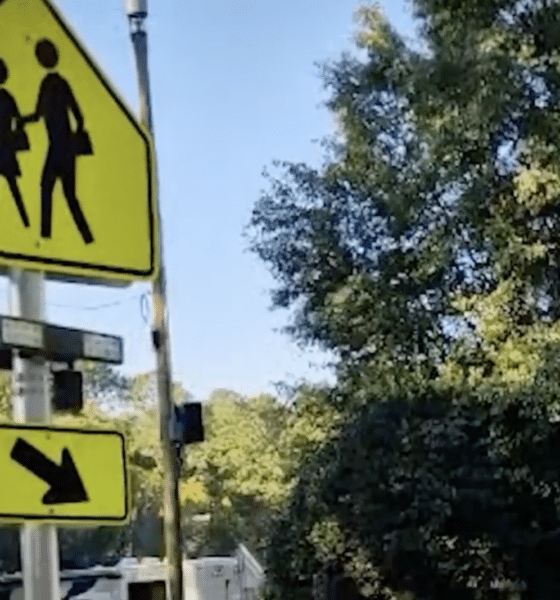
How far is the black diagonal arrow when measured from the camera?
2100mm

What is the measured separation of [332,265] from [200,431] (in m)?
6.05

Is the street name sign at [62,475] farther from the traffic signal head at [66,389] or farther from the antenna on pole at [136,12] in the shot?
the antenna on pole at [136,12]

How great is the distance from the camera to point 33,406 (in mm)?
2186

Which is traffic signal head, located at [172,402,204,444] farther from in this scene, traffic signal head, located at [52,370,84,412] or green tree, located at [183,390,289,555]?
green tree, located at [183,390,289,555]

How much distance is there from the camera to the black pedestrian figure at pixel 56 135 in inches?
84.5

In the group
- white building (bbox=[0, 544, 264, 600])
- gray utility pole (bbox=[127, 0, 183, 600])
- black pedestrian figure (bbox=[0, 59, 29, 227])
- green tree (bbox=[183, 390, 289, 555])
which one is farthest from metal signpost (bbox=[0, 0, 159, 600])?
green tree (bbox=[183, 390, 289, 555])

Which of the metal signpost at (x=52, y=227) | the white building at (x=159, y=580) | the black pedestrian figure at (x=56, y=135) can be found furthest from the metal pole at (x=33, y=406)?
the white building at (x=159, y=580)

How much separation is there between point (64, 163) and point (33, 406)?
1.27 ft

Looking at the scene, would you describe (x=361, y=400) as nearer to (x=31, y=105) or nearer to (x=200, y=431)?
(x=200, y=431)

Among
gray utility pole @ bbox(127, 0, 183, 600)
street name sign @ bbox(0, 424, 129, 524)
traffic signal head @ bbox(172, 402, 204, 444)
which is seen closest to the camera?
street name sign @ bbox(0, 424, 129, 524)

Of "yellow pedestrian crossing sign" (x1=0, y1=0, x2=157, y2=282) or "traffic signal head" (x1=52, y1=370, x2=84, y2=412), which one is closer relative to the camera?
"yellow pedestrian crossing sign" (x1=0, y1=0, x2=157, y2=282)

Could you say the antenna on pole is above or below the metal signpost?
above

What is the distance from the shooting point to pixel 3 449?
6.79ft

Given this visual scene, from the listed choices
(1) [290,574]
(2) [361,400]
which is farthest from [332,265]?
(1) [290,574]
